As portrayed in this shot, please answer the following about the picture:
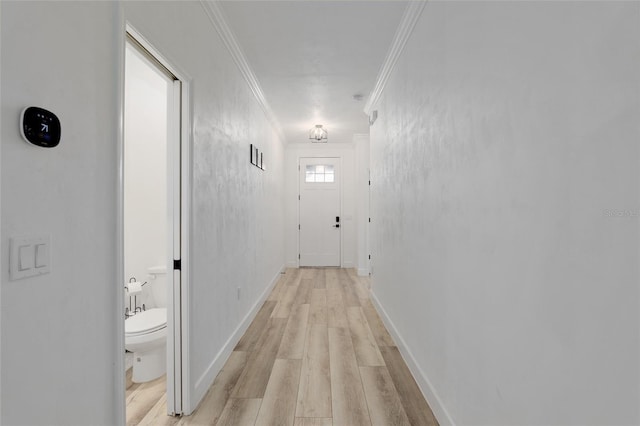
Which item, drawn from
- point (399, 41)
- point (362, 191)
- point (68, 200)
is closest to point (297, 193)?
point (362, 191)

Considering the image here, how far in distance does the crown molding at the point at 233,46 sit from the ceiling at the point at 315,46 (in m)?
0.04

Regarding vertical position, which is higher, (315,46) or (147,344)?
(315,46)

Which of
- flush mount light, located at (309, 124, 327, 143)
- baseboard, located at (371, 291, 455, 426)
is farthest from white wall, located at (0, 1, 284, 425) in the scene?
flush mount light, located at (309, 124, 327, 143)

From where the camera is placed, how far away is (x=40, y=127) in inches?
33.5

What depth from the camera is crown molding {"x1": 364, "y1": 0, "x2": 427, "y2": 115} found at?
81.0 inches

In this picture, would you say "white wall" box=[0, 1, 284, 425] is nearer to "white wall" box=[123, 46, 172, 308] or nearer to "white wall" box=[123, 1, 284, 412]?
"white wall" box=[123, 1, 284, 412]

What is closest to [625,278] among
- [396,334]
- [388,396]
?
[388,396]

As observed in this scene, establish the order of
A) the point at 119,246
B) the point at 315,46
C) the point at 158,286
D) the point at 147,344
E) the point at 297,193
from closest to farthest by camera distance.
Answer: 1. the point at 119,246
2. the point at 147,344
3. the point at 315,46
4. the point at 158,286
5. the point at 297,193

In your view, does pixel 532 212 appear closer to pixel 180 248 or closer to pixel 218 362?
pixel 180 248

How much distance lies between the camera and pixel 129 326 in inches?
85.5

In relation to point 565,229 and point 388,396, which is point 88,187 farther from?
point 388,396

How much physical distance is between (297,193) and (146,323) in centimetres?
442

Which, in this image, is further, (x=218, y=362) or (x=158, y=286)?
(x=158, y=286)

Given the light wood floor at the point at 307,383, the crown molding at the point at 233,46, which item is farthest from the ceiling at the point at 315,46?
the light wood floor at the point at 307,383
